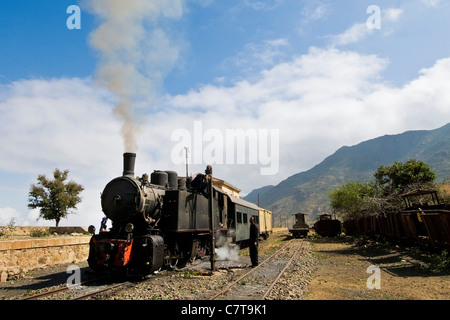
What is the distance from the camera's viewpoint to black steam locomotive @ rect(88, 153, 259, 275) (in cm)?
809

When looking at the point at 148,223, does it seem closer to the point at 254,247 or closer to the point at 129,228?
the point at 129,228

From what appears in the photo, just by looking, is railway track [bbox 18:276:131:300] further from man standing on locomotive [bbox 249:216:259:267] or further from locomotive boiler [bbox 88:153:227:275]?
man standing on locomotive [bbox 249:216:259:267]

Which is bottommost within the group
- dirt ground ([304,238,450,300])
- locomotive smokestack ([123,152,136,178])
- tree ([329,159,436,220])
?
dirt ground ([304,238,450,300])

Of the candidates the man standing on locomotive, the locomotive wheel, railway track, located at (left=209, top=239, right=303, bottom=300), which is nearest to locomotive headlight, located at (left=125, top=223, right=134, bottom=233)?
the locomotive wheel

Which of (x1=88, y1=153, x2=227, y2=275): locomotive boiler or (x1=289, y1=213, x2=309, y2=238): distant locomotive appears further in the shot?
(x1=289, y1=213, x2=309, y2=238): distant locomotive

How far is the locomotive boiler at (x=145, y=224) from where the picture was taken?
26.6 ft

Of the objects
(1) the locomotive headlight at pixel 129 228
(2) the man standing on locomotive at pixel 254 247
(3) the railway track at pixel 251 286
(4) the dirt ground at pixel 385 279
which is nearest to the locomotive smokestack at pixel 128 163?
(1) the locomotive headlight at pixel 129 228

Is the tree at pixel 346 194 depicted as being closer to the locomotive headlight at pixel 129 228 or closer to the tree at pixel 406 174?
the tree at pixel 406 174

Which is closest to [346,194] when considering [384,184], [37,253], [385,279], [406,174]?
[384,184]

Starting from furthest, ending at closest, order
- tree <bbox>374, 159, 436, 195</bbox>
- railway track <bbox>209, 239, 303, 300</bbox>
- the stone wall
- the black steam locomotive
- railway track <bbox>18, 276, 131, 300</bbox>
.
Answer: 1. tree <bbox>374, 159, 436, 195</bbox>
2. the stone wall
3. the black steam locomotive
4. railway track <bbox>209, 239, 303, 300</bbox>
5. railway track <bbox>18, 276, 131, 300</bbox>

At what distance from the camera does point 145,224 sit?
8992mm

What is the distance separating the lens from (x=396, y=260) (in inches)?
439
